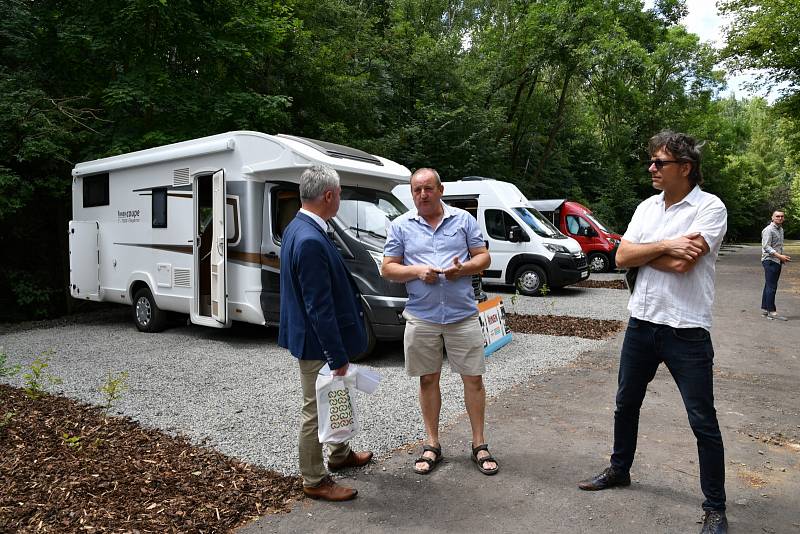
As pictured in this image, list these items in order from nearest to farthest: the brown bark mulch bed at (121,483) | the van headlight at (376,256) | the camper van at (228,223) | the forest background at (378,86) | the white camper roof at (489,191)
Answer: the brown bark mulch bed at (121,483)
the van headlight at (376,256)
the camper van at (228,223)
the forest background at (378,86)
the white camper roof at (489,191)

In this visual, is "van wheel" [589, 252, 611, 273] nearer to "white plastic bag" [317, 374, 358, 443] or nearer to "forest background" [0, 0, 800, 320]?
"forest background" [0, 0, 800, 320]

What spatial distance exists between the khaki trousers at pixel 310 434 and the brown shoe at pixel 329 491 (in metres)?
0.03

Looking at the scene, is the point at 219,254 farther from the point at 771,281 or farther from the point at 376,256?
the point at 771,281

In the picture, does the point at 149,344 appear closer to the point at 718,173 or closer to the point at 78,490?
the point at 78,490

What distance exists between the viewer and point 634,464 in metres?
4.00

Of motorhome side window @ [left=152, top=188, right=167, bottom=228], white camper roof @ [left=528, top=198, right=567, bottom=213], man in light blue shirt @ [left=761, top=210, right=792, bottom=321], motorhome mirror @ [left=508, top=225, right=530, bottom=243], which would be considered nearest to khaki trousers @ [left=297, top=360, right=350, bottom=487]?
motorhome side window @ [left=152, top=188, right=167, bottom=228]

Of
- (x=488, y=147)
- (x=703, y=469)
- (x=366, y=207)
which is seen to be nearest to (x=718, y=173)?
(x=488, y=147)

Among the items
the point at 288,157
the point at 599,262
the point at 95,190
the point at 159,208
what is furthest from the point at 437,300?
the point at 599,262

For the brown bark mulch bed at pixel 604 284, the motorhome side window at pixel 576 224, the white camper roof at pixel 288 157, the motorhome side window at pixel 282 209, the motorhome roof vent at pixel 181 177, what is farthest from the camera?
the motorhome side window at pixel 576 224

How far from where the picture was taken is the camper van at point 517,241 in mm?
13414

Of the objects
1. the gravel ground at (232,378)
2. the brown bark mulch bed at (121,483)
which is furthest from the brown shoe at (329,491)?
the gravel ground at (232,378)

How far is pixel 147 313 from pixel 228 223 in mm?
2584

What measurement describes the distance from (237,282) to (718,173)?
141ft

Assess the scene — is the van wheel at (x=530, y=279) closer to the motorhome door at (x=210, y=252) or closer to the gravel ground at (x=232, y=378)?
the gravel ground at (x=232, y=378)
